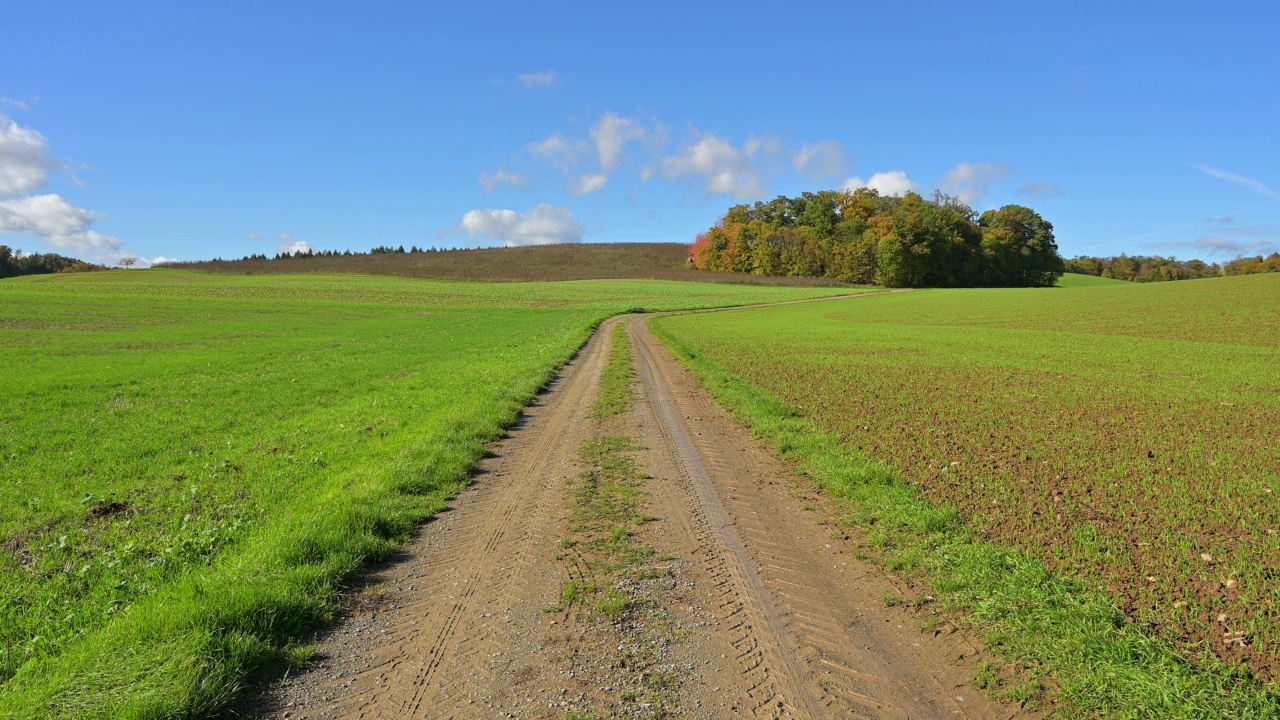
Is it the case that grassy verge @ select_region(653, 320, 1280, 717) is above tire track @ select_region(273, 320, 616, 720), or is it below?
above

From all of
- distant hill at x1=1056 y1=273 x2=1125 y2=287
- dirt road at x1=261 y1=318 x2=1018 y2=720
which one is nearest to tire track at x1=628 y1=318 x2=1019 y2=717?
dirt road at x1=261 y1=318 x2=1018 y2=720

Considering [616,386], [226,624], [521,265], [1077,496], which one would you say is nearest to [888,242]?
[521,265]

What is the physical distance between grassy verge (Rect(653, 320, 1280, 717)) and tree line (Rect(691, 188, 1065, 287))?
100425mm

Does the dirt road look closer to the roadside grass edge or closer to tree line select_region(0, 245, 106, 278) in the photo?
the roadside grass edge

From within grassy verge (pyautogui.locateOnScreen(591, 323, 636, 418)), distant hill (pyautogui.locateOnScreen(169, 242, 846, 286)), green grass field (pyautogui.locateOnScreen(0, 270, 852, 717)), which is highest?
distant hill (pyautogui.locateOnScreen(169, 242, 846, 286))

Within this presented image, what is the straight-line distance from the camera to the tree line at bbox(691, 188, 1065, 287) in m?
101

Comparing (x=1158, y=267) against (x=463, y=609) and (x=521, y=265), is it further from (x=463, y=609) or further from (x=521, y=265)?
(x=463, y=609)

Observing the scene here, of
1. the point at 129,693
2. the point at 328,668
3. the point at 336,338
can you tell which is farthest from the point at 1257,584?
the point at 336,338

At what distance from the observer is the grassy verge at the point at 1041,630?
3.90 meters

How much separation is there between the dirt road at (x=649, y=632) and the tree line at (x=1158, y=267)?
492 ft

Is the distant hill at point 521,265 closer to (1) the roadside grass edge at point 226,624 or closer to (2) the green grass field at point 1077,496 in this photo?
(2) the green grass field at point 1077,496

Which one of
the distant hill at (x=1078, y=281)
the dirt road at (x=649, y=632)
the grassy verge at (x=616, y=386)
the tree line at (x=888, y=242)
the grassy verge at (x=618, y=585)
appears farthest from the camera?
the distant hill at (x=1078, y=281)

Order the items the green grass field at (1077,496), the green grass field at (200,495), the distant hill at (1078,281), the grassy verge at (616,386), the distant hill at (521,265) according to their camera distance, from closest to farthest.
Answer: the green grass field at (200,495), the green grass field at (1077,496), the grassy verge at (616,386), the distant hill at (521,265), the distant hill at (1078,281)

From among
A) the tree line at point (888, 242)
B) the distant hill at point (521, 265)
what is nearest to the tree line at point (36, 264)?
the distant hill at point (521, 265)
